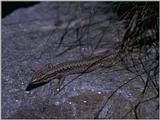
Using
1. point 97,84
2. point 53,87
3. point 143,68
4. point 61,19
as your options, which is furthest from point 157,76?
point 61,19

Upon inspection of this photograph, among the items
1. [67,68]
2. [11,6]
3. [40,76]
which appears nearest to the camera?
[40,76]

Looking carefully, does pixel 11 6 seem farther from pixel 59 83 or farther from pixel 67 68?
pixel 59 83

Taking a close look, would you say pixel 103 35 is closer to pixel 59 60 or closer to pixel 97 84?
pixel 59 60

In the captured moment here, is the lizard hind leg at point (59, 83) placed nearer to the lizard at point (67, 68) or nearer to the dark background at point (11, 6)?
the lizard at point (67, 68)

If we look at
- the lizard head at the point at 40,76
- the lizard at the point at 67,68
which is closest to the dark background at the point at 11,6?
the lizard at the point at 67,68

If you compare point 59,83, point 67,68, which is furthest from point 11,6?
point 59,83

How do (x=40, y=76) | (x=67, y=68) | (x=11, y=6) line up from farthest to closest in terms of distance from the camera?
(x=11, y=6)
(x=67, y=68)
(x=40, y=76)

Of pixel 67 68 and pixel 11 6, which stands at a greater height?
pixel 11 6

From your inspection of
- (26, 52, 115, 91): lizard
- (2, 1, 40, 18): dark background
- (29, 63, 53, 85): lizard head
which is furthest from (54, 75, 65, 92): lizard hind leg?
(2, 1, 40, 18): dark background

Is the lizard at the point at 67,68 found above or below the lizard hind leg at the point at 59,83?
above
